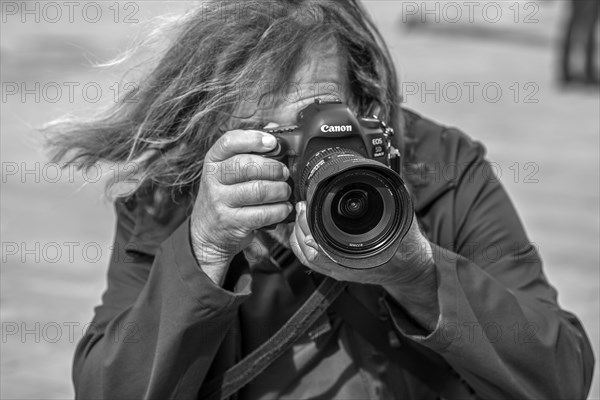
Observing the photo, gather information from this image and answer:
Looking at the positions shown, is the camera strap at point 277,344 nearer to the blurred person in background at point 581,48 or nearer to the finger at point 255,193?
the finger at point 255,193

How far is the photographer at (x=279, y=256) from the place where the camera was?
1.89 m

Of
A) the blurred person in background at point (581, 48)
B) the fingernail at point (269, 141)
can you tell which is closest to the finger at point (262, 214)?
the fingernail at point (269, 141)

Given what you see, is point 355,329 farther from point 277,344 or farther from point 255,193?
point 255,193

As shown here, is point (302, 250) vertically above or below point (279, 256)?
above

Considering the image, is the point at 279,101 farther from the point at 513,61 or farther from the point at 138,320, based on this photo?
the point at 513,61

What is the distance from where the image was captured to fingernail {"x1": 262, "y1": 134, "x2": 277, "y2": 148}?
1829mm

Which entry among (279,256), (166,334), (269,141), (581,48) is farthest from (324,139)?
(581,48)

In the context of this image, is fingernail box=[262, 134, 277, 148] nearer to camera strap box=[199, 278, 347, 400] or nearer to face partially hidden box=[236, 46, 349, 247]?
face partially hidden box=[236, 46, 349, 247]

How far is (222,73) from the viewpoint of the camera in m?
2.09

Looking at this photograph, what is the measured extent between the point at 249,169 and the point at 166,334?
0.35 metres

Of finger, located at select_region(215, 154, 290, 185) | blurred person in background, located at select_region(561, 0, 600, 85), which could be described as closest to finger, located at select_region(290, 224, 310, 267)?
finger, located at select_region(215, 154, 290, 185)

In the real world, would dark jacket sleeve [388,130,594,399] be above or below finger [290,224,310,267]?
below

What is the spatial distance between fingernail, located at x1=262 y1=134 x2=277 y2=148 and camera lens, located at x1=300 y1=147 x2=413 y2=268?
0.29ft

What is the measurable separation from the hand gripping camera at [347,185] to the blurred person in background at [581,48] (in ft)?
20.9
